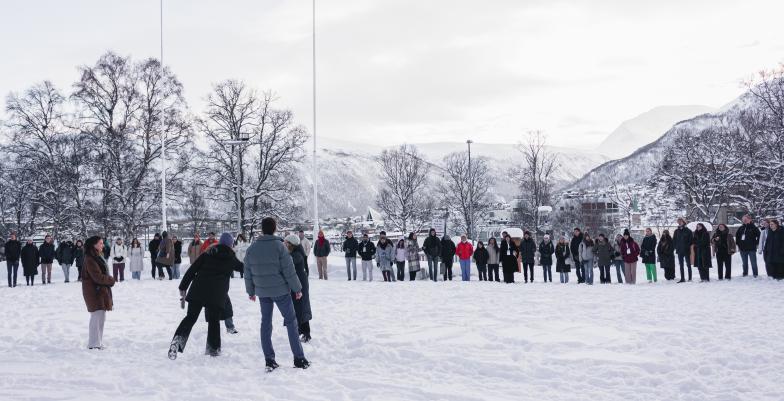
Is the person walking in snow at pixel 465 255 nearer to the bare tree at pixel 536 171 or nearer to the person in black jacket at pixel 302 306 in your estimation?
the person in black jacket at pixel 302 306

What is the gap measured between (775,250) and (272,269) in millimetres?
14708

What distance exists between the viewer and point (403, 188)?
64.8m

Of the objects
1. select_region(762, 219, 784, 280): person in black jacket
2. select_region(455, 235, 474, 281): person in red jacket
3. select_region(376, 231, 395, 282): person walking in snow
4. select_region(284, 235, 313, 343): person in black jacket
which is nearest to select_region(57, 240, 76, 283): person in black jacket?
select_region(376, 231, 395, 282): person walking in snow

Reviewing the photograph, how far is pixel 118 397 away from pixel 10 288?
58.2 ft

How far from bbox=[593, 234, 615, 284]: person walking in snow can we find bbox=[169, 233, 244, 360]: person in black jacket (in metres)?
13.7

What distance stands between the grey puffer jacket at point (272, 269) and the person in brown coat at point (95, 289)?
114 inches

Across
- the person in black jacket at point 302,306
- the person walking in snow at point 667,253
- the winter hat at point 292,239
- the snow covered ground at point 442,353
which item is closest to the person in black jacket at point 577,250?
the person walking in snow at point 667,253

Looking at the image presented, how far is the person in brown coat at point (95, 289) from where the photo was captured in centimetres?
889

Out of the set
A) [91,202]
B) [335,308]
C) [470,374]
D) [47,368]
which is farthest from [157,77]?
[470,374]

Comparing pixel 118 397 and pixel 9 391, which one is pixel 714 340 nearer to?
pixel 118 397

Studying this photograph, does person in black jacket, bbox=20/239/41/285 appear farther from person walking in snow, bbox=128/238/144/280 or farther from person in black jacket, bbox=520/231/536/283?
person in black jacket, bbox=520/231/536/283

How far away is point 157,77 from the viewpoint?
36.6 metres

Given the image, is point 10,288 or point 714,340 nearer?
point 714,340

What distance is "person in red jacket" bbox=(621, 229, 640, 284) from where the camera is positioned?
18562mm
